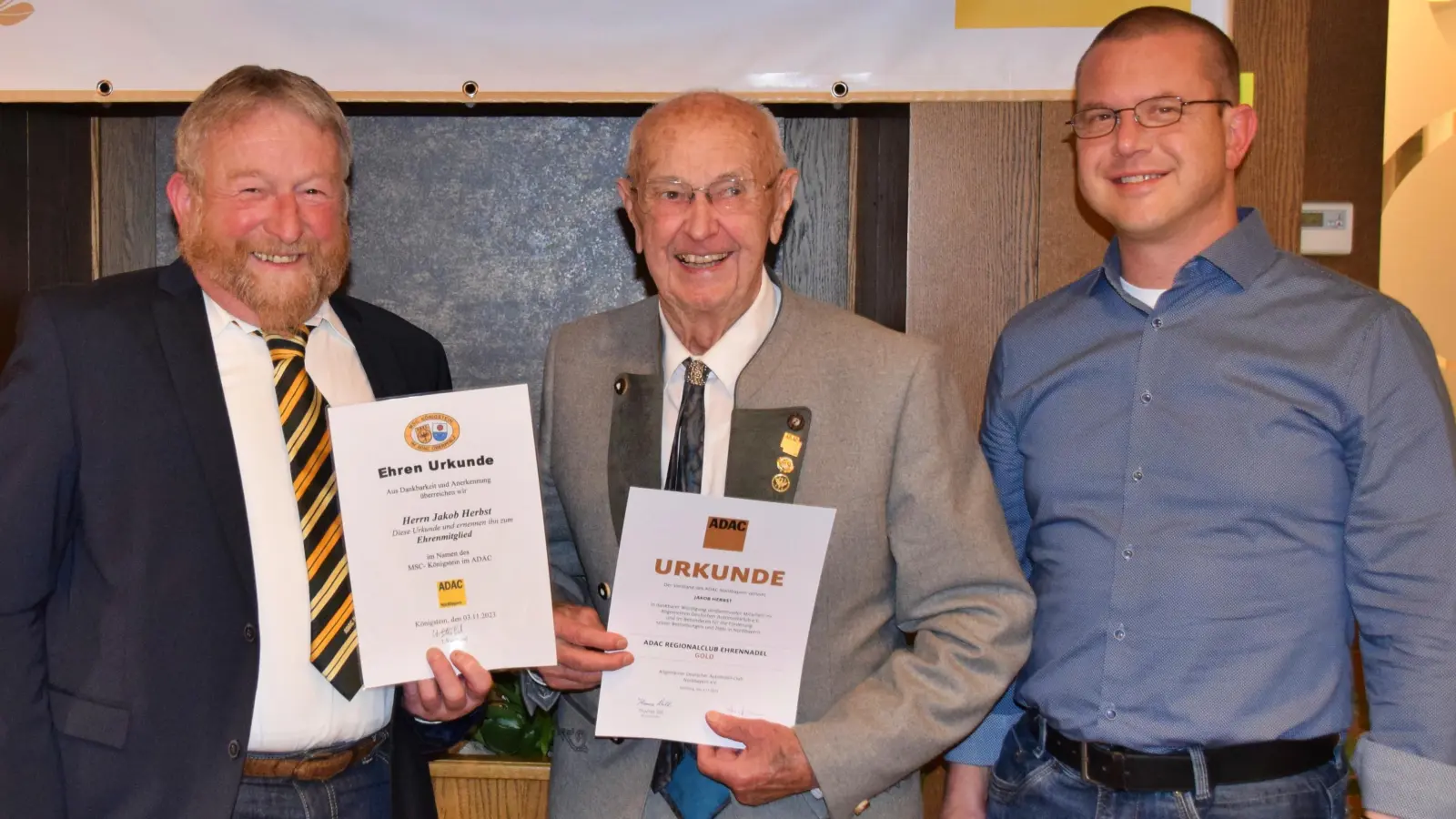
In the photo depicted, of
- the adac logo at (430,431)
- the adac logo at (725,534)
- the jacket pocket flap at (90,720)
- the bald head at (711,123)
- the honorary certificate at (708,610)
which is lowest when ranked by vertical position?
the jacket pocket flap at (90,720)

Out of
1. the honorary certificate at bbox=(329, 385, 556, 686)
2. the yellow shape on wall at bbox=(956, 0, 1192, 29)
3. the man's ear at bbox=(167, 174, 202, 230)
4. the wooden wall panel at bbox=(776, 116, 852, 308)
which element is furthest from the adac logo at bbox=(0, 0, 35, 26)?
the yellow shape on wall at bbox=(956, 0, 1192, 29)

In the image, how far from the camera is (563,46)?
2719mm

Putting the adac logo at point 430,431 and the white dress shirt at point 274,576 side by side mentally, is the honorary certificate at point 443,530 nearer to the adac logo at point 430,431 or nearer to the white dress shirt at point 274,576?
the adac logo at point 430,431

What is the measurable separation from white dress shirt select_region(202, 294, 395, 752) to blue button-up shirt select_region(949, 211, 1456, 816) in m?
1.19

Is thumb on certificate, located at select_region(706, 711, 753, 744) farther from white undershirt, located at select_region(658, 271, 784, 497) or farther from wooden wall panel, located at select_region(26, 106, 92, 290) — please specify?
wooden wall panel, located at select_region(26, 106, 92, 290)

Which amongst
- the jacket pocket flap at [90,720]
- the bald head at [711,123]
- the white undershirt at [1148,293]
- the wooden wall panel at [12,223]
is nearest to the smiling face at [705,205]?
the bald head at [711,123]

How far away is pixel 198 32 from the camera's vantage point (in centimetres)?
272

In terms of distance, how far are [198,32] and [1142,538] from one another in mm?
2249

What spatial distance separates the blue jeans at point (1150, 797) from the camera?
6.37 feet

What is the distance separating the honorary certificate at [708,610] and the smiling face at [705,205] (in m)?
0.38

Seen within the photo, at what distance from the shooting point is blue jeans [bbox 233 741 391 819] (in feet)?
6.48

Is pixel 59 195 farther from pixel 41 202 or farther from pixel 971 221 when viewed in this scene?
pixel 971 221

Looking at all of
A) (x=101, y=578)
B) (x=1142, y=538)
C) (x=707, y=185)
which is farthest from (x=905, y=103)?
(x=101, y=578)

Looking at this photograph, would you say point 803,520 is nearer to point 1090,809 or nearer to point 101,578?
point 1090,809
